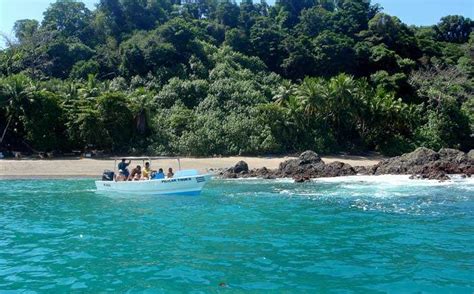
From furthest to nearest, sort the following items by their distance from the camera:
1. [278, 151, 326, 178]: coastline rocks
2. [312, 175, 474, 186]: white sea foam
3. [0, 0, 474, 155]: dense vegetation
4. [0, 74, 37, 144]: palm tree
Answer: [0, 0, 474, 155]: dense vegetation, [0, 74, 37, 144]: palm tree, [278, 151, 326, 178]: coastline rocks, [312, 175, 474, 186]: white sea foam

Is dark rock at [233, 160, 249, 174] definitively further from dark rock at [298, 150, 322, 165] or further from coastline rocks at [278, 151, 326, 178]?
dark rock at [298, 150, 322, 165]

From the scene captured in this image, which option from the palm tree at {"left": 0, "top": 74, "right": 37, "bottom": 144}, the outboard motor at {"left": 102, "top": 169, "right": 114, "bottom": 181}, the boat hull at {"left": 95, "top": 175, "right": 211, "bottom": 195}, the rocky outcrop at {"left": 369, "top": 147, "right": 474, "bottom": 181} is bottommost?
the boat hull at {"left": 95, "top": 175, "right": 211, "bottom": 195}

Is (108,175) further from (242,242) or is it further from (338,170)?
(338,170)

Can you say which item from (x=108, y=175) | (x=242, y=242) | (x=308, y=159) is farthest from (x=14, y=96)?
(x=242, y=242)

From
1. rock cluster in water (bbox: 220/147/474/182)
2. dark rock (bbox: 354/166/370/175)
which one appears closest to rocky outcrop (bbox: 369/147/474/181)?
rock cluster in water (bbox: 220/147/474/182)

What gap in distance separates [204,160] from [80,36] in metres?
49.3

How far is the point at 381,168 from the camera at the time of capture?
39750 millimetres

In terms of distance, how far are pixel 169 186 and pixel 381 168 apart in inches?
772

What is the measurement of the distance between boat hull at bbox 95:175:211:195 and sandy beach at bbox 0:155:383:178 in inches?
497

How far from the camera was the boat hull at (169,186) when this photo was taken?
93.6ft

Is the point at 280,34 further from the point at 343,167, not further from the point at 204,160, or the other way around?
the point at 343,167

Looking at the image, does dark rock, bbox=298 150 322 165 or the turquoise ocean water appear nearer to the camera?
the turquoise ocean water

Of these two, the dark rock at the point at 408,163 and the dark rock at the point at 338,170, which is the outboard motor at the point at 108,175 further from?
the dark rock at the point at 408,163

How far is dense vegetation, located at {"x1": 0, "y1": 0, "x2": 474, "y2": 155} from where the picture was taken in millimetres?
51281
